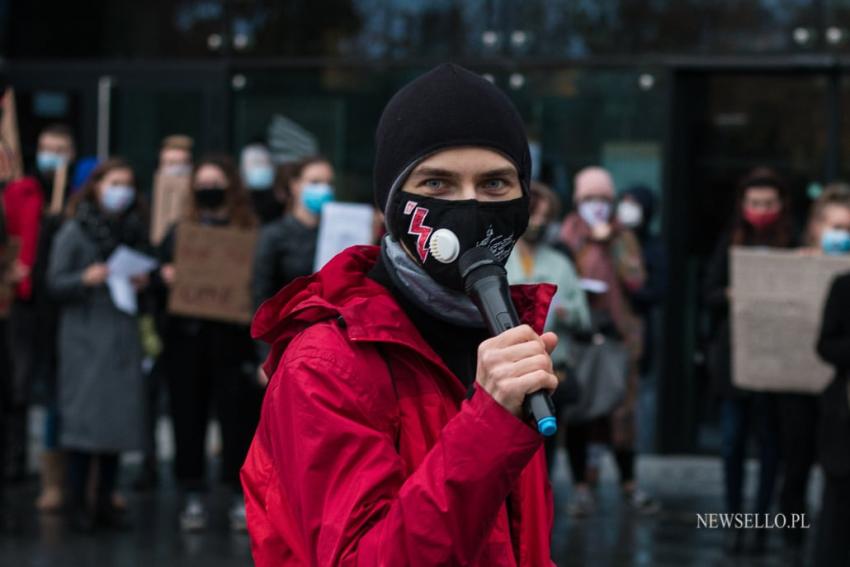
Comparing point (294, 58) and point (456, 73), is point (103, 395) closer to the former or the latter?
point (294, 58)

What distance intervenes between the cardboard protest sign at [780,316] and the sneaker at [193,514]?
119 inches

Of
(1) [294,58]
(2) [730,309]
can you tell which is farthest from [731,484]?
(1) [294,58]

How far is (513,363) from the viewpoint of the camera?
2.07m

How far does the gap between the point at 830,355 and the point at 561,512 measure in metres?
2.95

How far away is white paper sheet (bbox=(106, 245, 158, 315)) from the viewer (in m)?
8.51

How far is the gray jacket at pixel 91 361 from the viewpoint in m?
8.58

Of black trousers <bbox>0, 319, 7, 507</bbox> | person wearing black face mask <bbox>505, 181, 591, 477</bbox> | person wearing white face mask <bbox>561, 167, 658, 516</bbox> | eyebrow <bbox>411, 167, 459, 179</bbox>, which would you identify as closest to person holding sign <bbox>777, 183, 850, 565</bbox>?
person wearing black face mask <bbox>505, 181, 591, 477</bbox>

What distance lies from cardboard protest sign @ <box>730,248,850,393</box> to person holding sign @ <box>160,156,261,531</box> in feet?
8.62

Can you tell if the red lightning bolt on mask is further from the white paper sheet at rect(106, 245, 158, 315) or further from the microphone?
the white paper sheet at rect(106, 245, 158, 315)

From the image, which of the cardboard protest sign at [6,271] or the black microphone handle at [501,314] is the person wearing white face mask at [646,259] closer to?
the cardboard protest sign at [6,271]

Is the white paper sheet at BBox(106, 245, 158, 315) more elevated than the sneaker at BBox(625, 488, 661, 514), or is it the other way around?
the white paper sheet at BBox(106, 245, 158, 315)

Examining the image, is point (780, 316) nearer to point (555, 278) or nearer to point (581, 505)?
point (555, 278)

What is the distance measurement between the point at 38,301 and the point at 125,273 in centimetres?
120

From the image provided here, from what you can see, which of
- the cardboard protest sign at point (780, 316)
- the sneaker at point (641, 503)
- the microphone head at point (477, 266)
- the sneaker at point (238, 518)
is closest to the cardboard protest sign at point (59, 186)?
the sneaker at point (238, 518)
